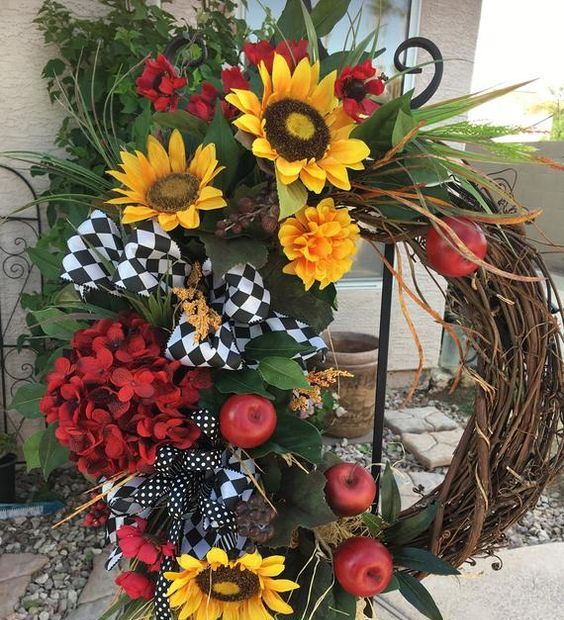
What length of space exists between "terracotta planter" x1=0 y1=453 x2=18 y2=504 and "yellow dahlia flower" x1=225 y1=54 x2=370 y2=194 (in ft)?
7.68

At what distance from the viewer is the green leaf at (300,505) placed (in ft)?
2.59

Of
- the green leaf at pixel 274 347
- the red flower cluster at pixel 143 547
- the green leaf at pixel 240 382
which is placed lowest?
the red flower cluster at pixel 143 547

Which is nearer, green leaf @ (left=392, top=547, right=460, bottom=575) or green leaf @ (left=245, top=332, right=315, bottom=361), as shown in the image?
green leaf @ (left=245, top=332, right=315, bottom=361)

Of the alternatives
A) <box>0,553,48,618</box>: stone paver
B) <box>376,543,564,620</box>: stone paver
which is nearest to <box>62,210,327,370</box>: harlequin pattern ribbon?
<box>376,543,564,620</box>: stone paver

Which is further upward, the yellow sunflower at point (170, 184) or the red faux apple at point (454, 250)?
the yellow sunflower at point (170, 184)

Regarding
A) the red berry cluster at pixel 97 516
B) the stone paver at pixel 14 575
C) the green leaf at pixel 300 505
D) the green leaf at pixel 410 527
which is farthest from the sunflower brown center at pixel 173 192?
the stone paver at pixel 14 575

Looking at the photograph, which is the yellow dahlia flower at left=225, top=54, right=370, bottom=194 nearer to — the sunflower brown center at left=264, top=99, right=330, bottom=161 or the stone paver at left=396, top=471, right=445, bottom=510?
the sunflower brown center at left=264, top=99, right=330, bottom=161

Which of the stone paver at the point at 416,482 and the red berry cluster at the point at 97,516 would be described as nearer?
the red berry cluster at the point at 97,516

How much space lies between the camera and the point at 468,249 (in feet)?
2.32

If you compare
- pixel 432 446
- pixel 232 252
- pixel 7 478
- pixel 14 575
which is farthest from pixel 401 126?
pixel 432 446

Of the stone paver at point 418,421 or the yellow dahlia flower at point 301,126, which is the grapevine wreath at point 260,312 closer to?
the yellow dahlia flower at point 301,126

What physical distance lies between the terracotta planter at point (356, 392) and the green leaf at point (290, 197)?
2.48 meters

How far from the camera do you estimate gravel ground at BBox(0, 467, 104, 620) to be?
1974 mm

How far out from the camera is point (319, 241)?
28.5 inches
